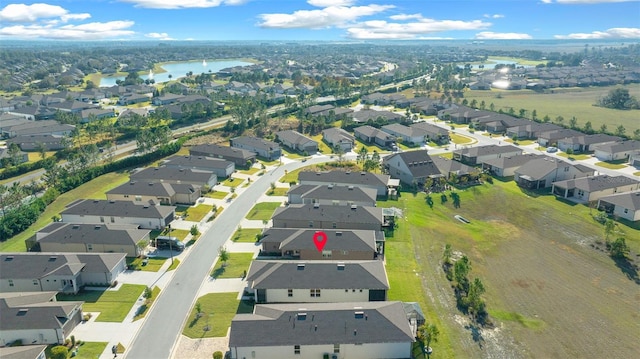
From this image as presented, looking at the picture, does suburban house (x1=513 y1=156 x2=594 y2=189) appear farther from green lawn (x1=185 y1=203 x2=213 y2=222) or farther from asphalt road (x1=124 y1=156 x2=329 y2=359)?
green lawn (x1=185 y1=203 x2=213 y2=222)

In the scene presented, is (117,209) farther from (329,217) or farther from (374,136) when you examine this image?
(374,136)

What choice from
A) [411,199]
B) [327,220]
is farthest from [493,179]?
[327,220]

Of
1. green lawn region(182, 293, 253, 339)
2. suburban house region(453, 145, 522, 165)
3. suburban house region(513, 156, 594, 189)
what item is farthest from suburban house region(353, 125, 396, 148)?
green lawn region(182, 293, 253, 339)

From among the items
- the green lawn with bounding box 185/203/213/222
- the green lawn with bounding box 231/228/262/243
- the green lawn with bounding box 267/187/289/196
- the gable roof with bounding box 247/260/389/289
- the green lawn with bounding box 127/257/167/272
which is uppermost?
the gable roof with bounding box 247/260/389/289

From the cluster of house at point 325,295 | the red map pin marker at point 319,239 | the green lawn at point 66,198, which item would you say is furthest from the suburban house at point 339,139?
the green lawn at point 66,198

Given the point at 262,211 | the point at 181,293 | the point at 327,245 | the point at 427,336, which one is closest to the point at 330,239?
the point at 327,245

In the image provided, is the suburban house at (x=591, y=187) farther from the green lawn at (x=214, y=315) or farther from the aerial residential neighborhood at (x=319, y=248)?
the green lawn at (x=214, y=315)
